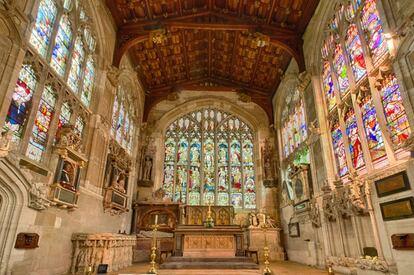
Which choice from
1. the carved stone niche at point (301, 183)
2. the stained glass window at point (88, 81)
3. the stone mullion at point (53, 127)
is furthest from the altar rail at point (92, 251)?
the carved stone niche at point (301, 183)

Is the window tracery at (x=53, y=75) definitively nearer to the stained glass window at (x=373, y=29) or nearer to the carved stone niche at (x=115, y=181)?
the carved stone niche at (x=115, y=181)

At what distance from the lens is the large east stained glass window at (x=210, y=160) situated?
15164mm

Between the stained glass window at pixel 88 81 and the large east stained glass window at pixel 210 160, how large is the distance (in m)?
7.08

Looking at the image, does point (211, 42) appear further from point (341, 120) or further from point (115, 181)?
point (115, 181)

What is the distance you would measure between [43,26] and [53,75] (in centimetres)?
134

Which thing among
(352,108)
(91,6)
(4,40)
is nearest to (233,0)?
(91,6)

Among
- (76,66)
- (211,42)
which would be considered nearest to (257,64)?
(211,42)

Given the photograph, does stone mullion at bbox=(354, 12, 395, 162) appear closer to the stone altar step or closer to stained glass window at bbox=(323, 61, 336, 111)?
stained glass window at bbox=(323, 61, 336, 111)

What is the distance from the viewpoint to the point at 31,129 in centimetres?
640

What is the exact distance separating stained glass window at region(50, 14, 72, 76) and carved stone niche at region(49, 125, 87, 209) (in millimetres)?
1912

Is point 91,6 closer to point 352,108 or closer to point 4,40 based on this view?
point 4,40

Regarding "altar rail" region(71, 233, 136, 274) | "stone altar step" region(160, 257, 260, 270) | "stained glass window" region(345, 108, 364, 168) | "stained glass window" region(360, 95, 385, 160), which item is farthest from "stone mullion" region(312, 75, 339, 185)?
"altar rail" region(71, 233, 136, 274)

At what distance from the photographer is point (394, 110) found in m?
6.40

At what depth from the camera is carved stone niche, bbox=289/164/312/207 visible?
34.4 feet
